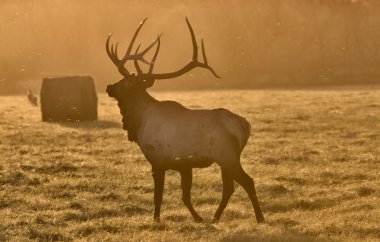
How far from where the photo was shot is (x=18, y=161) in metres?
16.5

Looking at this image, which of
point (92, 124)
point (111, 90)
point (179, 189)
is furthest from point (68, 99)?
point (111, 90)

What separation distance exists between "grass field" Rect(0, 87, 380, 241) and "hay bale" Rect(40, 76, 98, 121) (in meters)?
3.31

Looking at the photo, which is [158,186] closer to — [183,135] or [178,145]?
[178,145]

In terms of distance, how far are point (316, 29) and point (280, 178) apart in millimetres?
78694

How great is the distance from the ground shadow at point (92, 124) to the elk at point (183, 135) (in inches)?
526

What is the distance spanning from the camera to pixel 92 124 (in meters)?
25.8

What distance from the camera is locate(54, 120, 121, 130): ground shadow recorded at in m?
24.8

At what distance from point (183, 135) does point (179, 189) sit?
316 centimetres

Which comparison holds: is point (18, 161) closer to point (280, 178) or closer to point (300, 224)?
point (280, 178)

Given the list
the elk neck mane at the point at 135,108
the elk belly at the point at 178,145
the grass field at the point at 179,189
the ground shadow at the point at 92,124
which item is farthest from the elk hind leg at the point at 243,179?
the ground shadow at the point at 92,124

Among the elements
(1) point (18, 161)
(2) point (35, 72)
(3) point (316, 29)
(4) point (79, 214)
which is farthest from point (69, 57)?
(4) point (79, 214)

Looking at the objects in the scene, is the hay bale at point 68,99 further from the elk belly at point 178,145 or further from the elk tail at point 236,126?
the elk tail at point 236,126

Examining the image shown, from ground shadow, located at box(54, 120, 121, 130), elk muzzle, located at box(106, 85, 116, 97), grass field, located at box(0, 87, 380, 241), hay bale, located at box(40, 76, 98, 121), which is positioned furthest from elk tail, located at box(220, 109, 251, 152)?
hay bale, located at box(40, 76, 98, 121)

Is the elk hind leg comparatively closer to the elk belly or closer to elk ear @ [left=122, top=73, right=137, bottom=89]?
the elk belly
